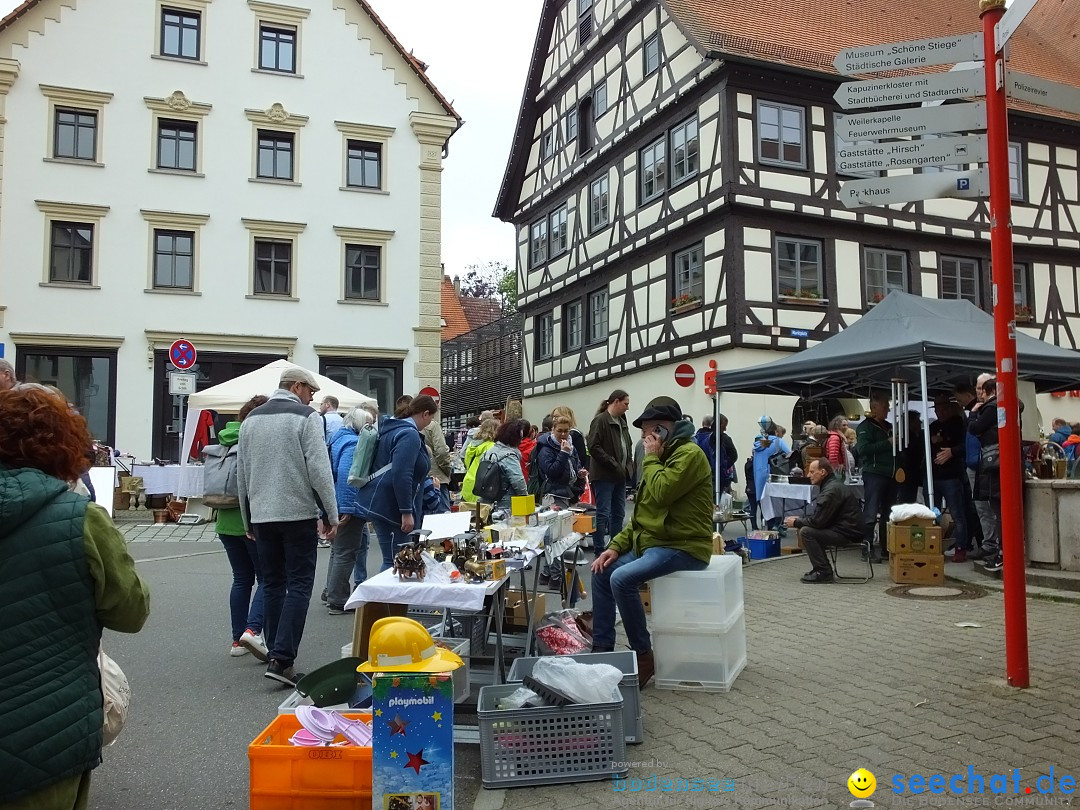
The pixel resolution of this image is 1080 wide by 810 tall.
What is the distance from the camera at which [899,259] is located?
21.7m

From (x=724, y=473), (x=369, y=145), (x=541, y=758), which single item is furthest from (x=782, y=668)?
(x=369, y=145)

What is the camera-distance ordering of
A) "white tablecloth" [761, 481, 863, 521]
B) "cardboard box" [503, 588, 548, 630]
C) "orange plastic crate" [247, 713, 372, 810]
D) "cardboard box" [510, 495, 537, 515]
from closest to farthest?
"orange plastic crate" [247, 713, 372, 810] → "cardboard box" [510, 495, 537, 515] → "cardboard box" [503, 588, 548, 630] → "white tablecloth" [761, 481, 863, 521]

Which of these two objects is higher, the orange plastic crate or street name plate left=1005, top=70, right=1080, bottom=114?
street name plate left=1005, top=70, right=1080, bottom=114

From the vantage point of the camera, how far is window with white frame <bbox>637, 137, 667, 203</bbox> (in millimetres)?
22375

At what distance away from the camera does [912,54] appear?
5.20 m

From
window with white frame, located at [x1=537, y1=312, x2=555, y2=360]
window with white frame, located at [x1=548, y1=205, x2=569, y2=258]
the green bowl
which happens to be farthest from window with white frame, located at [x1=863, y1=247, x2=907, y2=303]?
the green bowl

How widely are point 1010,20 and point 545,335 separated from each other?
977 inches

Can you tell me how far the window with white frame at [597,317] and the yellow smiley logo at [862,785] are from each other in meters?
21.7

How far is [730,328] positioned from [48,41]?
54.7ft

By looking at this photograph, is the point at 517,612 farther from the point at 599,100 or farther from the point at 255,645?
the point at 599,100

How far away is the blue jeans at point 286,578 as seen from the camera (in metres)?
5.46

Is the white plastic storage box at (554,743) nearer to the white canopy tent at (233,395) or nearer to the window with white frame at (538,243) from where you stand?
the white canopy tent at (233,395)

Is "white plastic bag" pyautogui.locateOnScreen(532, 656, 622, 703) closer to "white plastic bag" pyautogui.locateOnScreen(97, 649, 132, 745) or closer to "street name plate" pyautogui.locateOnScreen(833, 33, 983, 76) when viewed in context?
"white plastic bag" pyautogui.locateOnScreen(97, 649, 132, 745)

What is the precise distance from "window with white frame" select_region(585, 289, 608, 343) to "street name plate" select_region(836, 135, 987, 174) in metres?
19.9
